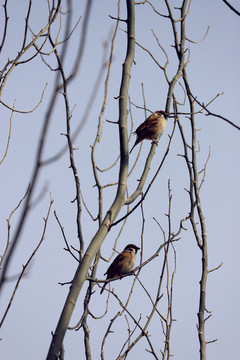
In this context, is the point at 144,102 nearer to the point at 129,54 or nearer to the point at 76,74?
the point at 129,54

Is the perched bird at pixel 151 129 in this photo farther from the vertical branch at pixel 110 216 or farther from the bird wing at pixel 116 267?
the vertical branch at pixel 110 216

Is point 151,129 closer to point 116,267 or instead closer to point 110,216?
point 116,267

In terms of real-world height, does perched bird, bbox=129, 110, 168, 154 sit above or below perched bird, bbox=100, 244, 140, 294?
above

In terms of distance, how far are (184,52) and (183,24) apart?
32 centimetres

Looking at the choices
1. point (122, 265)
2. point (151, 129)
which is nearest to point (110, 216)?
point (122, 265)

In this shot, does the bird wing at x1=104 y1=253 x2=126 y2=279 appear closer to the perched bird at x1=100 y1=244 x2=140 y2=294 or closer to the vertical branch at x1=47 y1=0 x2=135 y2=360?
the perched bird at x1=100 y1=244 x2=140 y2=294

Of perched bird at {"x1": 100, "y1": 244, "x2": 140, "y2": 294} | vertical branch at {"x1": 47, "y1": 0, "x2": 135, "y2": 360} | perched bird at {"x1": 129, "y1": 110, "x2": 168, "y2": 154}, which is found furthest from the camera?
perched bird at {"x1": 129, "y1": 110, "x2": 168, "y2": 154}

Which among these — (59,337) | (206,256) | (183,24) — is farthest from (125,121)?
(183,24)

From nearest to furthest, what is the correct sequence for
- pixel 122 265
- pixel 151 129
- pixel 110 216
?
pixel 110 216
pixel 122 265
pixel 151 129

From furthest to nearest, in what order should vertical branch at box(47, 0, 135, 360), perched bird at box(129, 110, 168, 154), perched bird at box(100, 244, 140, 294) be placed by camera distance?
perched bird at box(129, 110, 168, 154)
perched bird at box(100, 244, 140, 294)
vertical branch at box(47, 0, 135, 360)

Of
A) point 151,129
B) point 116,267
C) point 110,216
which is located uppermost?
point 151,129

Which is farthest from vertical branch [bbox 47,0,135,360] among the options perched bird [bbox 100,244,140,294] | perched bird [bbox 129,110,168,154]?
perched bird [bbox 129,110,168,154]

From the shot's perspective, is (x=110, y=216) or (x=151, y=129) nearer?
(x=110, y=216)

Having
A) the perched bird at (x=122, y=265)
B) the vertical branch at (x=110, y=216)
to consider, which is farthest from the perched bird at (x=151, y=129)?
the vertical branch at (x=110, y=216)
